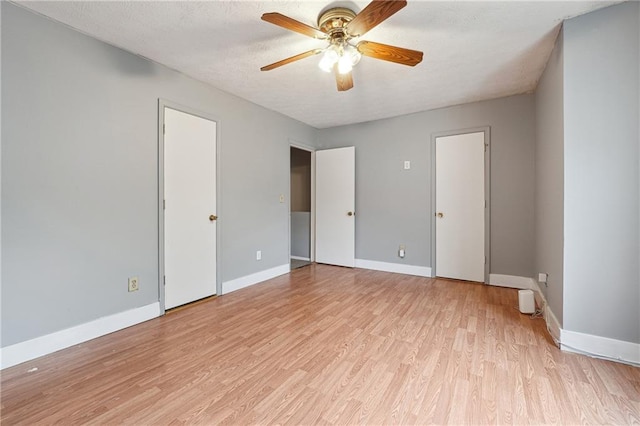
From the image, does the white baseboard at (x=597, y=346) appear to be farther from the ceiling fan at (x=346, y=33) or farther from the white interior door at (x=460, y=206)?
the ceiling fan at (x=346, y=33)

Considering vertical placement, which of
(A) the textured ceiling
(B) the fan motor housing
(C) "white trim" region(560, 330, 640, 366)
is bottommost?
(C) "white trim" region(560, 330, 640, 366)

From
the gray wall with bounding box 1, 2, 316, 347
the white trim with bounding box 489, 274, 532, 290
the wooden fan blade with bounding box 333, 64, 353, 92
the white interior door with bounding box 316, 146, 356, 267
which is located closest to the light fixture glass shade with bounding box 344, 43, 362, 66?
the wooden fan blade with bounding box 333, 64, 353, 92

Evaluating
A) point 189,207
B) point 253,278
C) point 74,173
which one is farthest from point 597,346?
point 74,173

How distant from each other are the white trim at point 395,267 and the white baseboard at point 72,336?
2.95 meters

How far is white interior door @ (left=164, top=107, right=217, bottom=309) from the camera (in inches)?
108

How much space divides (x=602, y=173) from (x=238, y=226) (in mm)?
3392

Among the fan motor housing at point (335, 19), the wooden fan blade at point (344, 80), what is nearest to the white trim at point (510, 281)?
the wooden fan blade at point (344, 80)

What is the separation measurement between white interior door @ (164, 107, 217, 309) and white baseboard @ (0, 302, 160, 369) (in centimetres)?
26

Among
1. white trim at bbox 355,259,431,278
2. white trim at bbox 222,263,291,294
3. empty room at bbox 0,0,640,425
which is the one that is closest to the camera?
empty room at bbox 0,0,640,425

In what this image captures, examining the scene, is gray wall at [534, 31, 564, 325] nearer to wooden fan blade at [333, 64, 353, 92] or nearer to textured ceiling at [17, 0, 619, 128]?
textured ceiling at [17, 0, 619, 128]

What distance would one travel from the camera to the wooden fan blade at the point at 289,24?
160 centimetres

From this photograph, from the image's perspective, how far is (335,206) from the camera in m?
4.72

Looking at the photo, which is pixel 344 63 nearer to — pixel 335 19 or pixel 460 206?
pixel 335 19

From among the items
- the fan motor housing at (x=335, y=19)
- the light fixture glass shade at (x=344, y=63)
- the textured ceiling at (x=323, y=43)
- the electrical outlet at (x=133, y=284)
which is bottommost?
the electrical outlet at (x=133, y=284)
